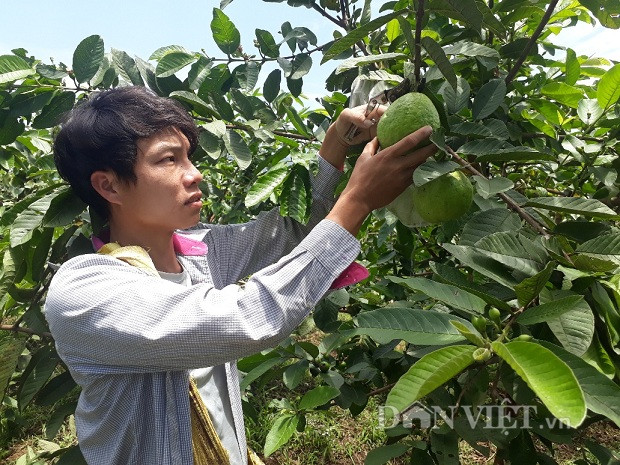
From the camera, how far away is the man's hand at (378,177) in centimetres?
90

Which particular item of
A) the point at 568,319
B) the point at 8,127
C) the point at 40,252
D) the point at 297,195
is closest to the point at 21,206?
the point at 40,252

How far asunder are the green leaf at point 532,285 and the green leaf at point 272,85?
3.22 feet

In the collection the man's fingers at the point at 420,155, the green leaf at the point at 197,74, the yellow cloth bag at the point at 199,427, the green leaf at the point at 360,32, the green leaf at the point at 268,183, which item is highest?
the green leaf at the point at 360,32

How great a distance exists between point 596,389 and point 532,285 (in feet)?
0.49

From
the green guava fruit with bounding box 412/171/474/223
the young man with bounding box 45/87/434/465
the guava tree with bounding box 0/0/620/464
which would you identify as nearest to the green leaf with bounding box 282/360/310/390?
the guava tree with bounding box 0/0/620/464

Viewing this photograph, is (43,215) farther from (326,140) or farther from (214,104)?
(326,140)

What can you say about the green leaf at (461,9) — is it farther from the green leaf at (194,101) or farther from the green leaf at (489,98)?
the green leaf at (194,101)

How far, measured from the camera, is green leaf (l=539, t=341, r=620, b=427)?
1.90ft

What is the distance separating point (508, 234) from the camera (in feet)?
2.54

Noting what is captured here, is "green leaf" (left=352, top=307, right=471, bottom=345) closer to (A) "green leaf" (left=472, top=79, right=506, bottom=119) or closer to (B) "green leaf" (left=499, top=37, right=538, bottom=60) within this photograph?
(A) "green leaf" (left=472, top=79, right=506, bottom=119)

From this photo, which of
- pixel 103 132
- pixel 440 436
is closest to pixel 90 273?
pixel 103 132

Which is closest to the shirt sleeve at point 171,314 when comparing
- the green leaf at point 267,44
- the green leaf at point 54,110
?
the green leaf at point 54,110

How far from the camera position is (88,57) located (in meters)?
1.33

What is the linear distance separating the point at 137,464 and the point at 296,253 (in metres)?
0.52
